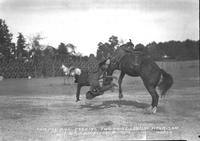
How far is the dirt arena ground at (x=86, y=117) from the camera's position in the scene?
20.4ft

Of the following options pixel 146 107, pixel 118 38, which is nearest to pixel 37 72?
pixel 118 38

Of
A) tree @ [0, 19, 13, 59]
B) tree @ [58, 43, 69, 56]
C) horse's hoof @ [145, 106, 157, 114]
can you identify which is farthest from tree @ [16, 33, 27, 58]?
horse's hoof @ [145, 106, 157, 114]

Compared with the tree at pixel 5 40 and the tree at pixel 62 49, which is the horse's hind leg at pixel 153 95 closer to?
the tree at pixel 62 49

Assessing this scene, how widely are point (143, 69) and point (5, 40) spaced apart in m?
3.98

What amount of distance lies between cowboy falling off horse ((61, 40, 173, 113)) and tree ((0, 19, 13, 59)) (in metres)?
1.57

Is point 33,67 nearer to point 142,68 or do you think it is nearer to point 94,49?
point 94,49

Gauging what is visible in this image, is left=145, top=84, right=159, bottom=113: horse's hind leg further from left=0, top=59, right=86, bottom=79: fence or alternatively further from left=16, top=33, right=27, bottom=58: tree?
left=16, top=33, right=27, bottom=58: tree

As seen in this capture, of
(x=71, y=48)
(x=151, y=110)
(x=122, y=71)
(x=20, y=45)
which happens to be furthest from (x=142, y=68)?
(x=20, y=45)

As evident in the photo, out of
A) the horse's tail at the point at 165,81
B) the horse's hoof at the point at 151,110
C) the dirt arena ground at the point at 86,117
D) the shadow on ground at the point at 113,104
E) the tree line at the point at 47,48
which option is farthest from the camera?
the shadow on ground at the point at 113,104

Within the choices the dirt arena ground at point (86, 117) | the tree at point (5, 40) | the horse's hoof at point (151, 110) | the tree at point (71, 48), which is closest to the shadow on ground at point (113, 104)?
the dirt arena ground at point (86, 117)

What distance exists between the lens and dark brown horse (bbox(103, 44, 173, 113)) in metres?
8.07

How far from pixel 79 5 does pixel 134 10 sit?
1.50 m

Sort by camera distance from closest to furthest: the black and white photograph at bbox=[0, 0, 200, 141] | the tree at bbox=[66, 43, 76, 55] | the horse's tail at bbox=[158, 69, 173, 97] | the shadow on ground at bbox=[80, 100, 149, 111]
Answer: the black and white photograph at bbox=[0, 0, 200, 141], the tree at bbox=[66, 43, 76, 55], the horse's tail at bbox=[158, 69, 173, 97], the shadow on ground at bbox=[80, 100, 149, 111]

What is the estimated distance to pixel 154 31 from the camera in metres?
7.86
